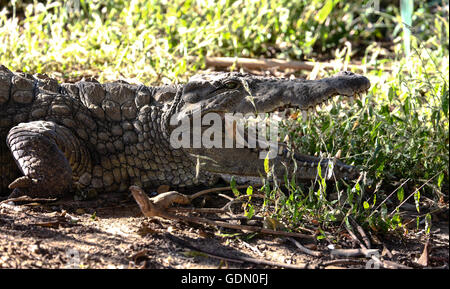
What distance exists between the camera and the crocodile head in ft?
14.0

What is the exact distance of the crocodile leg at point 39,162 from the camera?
3.99 m

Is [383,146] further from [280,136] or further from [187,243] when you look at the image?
[187,243]

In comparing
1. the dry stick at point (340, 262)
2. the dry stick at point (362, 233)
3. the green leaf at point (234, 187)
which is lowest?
the dry stick at point (340, 262)

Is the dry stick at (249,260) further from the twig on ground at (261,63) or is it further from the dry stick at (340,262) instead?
the twig on ground at (261,63)

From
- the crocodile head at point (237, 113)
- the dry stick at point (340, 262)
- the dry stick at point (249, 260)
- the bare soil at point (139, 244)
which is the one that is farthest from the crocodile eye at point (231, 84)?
the dry stick at point (340, 262)

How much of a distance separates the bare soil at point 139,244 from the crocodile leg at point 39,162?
12cm

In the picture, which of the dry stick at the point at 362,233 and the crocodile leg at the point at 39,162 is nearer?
the dry stick at the point at 362,233

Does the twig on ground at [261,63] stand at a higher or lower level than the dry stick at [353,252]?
higher

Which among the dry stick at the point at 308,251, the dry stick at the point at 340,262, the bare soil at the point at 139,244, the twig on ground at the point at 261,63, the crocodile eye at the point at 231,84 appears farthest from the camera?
the twig on ground at the point at 261,63

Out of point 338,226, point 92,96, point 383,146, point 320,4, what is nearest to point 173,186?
point 92,96

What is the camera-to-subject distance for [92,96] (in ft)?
14.9

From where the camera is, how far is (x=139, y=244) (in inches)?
133

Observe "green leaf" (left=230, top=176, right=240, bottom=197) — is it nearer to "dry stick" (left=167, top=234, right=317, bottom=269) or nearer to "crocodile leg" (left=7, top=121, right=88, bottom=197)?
"dry stick" (left=167, top=234, right=317, bottom=269)

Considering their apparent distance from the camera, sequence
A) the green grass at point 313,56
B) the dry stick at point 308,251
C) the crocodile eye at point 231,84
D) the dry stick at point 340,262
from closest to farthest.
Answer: the dry stick at point 340,262 → the dry stick at point 308,251 → the green grass at point 313,56 → the crocodile eye at point 231,84
